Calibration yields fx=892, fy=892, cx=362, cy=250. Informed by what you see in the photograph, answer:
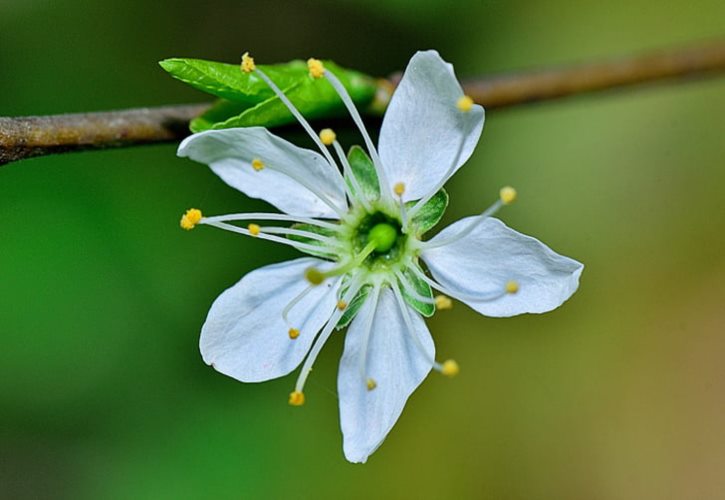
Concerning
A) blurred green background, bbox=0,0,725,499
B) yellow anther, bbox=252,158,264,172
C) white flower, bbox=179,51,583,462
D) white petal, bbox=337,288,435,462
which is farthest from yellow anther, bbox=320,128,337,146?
blurred green background, bbox=0,0,725,499

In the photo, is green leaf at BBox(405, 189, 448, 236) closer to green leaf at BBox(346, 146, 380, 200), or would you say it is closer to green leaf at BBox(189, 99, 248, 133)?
green leaf at BBox(346, 146, 380, 200)

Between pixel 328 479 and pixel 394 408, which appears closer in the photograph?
pixel 394 408

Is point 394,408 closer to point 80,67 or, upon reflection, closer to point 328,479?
point 328,479

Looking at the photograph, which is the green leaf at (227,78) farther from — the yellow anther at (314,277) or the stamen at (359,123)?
the yellow anther at (314,277)

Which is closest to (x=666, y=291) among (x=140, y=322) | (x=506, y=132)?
(x=506, y=132)

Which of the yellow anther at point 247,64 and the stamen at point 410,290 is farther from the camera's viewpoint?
the stamen at point 410,290

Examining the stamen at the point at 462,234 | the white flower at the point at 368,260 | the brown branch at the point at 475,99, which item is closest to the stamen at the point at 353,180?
the white flower at the point at 368,260
